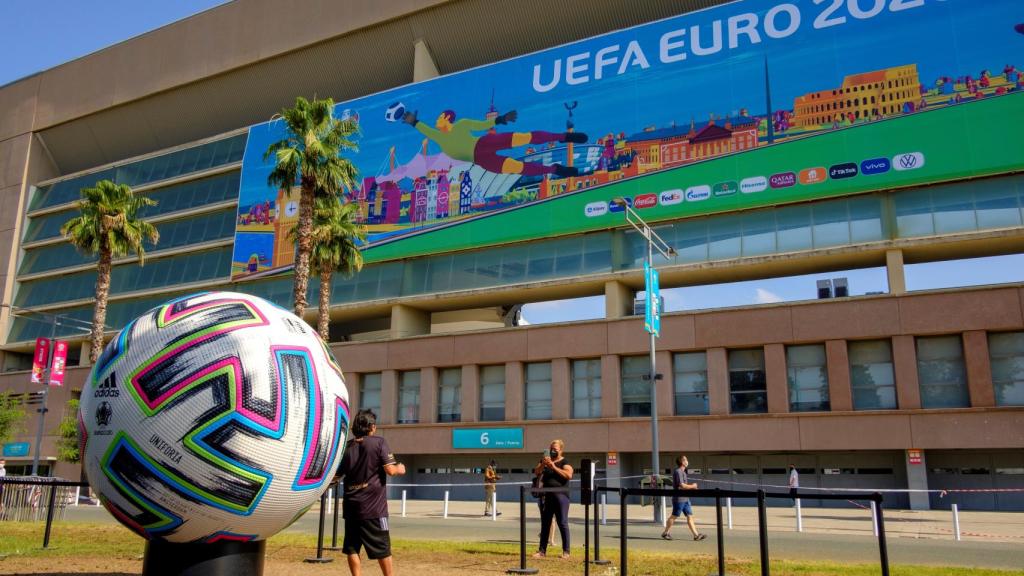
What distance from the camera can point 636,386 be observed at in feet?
117

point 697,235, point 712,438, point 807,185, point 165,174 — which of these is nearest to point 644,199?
point 697,235

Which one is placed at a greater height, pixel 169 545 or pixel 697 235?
pixel 697 235

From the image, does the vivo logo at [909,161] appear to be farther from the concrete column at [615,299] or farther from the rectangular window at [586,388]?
the rectangular window at [586,388]

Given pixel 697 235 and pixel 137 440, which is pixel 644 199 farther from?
pixel 137 440

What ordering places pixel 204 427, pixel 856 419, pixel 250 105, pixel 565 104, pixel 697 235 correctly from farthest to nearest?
pixel 250 105 → pixel 565 104 → pixel 697 235 → pixel 856 419 → pixel 204 427

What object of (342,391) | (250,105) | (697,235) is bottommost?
(342,391)

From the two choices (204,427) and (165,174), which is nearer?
(204,427)

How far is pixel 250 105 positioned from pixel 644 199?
101 ft

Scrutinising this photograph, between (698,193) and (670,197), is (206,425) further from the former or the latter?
(670,197)

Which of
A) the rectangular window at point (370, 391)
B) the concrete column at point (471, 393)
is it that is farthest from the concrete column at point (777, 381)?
the rectangular window at point (370, 391)

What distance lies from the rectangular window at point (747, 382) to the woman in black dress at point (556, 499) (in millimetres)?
22735

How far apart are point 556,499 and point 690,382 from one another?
2383 centimetres

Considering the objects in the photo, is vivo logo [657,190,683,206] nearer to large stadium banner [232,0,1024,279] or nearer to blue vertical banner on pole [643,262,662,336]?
large stadium banner [232,0,1024,279]

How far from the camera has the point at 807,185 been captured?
3384cm
